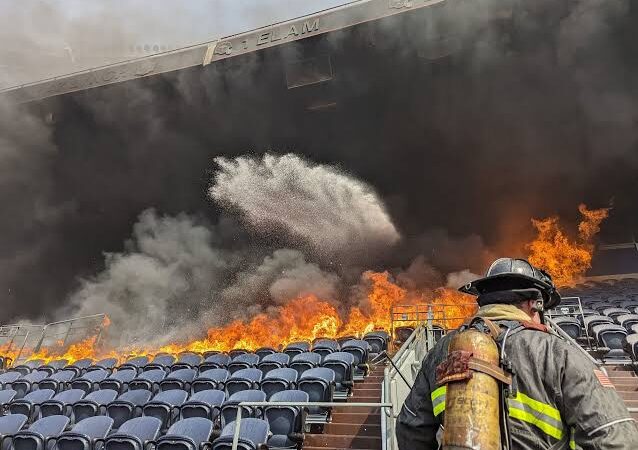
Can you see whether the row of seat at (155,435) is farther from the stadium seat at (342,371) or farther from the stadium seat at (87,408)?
the stadium seat at (342,371)

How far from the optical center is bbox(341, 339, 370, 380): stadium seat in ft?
27.8

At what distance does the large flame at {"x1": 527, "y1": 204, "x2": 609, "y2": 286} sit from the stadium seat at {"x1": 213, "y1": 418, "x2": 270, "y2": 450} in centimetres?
1949

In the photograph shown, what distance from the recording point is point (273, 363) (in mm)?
8547

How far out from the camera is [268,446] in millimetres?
5230

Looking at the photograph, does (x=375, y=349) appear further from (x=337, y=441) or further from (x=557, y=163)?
(x=557, y=163)

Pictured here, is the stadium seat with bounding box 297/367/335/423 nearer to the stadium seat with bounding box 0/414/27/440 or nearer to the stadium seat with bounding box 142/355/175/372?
the stadium seat with bounding box 142/355/175/372

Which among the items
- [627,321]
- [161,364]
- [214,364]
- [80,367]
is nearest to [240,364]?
[214,364]

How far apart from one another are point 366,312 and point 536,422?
1880 cm

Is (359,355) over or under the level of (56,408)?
over

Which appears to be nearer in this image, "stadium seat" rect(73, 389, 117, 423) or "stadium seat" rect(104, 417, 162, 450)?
"stadium seat" rect(104, 417, 162, 450)

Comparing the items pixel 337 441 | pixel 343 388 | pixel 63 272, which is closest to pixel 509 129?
pixel 343 388

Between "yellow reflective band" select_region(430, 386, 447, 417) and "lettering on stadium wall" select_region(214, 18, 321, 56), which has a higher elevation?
"lettering on stadium wall" select_region(214, 18, 321, 56)

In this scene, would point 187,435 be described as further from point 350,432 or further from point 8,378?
point 8,378

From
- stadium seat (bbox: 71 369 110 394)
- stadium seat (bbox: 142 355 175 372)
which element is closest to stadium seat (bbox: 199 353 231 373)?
stadium seat (bbox: 142 355 175 372)
